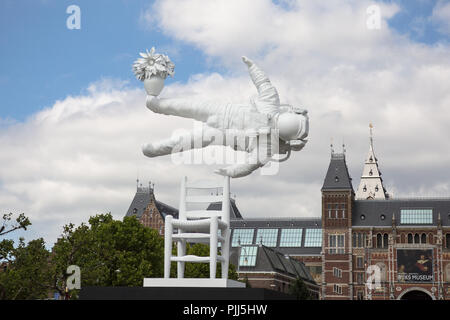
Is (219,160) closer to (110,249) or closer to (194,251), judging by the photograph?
(110,249)

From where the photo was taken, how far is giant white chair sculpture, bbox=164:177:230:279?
8984mm

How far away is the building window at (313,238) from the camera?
64000 mm

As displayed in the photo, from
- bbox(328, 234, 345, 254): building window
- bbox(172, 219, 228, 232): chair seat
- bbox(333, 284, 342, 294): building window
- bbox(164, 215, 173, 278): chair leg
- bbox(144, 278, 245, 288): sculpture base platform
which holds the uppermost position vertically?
bbox(328, 234, 345, 254): building window

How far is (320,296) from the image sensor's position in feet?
197

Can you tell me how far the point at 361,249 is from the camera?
192ft

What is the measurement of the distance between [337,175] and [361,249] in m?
6.65

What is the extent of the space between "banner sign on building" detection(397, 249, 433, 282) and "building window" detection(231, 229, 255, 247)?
14674mm

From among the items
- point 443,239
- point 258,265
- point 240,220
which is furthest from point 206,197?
point 240,220

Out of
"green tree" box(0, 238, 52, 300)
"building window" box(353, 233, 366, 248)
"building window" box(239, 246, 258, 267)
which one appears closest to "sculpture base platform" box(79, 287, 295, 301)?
"green tree" box(0, 238, 52, 300)

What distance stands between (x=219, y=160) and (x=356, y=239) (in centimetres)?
5114

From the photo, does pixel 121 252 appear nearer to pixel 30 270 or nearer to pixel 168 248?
pixel 30 270

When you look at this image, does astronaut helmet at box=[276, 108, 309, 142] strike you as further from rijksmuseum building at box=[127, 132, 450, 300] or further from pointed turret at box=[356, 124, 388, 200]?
pointed turret at box=[356, 124, 388, 200]
